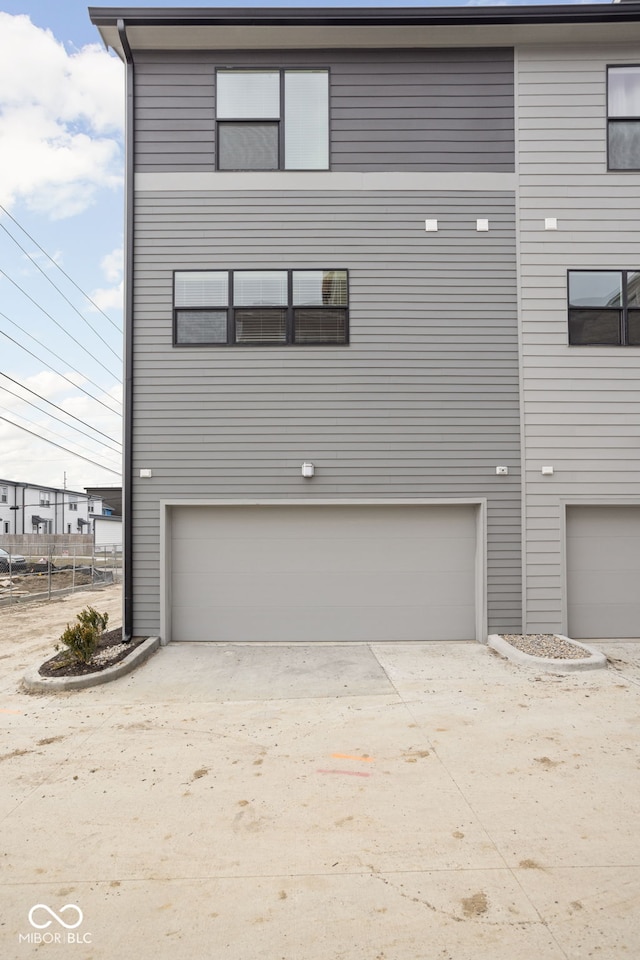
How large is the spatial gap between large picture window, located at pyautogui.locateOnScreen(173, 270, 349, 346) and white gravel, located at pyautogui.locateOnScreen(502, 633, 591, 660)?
179 inches

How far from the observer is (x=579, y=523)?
7551 mm

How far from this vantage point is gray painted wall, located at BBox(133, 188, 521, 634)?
738 centimetres

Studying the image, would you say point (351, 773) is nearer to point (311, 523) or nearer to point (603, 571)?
point (311, 523)

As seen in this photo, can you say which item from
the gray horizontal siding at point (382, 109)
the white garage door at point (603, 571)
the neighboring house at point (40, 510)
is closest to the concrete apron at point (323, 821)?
the white garage door at point (603, 571)

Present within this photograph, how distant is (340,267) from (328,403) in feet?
6.17

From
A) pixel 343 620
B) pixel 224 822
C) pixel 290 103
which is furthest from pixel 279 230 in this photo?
pixel 224 822

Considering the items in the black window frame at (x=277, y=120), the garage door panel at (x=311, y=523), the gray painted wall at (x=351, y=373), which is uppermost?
the black window frame at (x=277, y=120)

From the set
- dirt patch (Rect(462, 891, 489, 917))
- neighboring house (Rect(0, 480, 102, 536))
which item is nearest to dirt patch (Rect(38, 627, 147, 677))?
dirt patch (Rect(462, 891, 489, 917))

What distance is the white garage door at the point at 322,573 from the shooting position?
24.5 ft

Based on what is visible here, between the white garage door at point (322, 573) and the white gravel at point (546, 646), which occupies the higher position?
the white garage door at point (322, 573)

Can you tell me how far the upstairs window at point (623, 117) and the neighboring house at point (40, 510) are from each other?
1247 inches

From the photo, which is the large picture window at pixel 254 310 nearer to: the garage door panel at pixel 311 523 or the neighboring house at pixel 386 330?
the neighboring house at pixel 386 330

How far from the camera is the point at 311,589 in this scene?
7.47 meters
